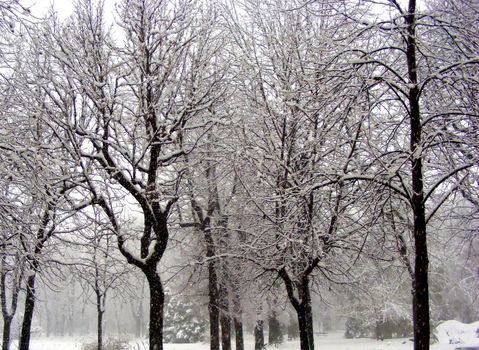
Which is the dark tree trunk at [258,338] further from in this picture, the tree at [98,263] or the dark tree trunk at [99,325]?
the dark tree trunk at [99,325]

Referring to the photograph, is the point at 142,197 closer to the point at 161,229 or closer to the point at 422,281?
the point at 161,229

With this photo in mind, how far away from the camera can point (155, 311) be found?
10570 mm

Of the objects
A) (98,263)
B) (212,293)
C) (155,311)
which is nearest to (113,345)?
(212,293)

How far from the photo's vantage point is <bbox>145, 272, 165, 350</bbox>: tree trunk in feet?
34.0

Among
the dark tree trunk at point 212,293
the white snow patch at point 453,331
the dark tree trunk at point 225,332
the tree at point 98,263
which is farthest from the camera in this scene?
the white snow patch at point 453,331

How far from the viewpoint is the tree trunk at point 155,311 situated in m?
10.4

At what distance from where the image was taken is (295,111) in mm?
11133

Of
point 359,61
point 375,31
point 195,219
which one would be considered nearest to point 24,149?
point 359,61

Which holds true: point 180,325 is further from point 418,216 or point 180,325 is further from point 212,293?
point 418,216

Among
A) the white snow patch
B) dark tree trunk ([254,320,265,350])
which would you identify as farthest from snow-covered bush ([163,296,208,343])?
the white snow patch

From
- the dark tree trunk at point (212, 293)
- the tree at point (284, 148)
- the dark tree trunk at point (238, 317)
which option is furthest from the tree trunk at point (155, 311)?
the dark tree trunk at point (238, 317)

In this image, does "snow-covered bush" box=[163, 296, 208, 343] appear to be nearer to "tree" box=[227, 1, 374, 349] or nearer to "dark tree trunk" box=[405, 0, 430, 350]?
"tree" box=[227, 1, 374, 349]

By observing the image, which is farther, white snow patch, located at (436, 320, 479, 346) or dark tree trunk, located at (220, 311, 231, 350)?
white snow patch, located at (436, 320, 479, 346)

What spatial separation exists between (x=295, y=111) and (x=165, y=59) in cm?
341
